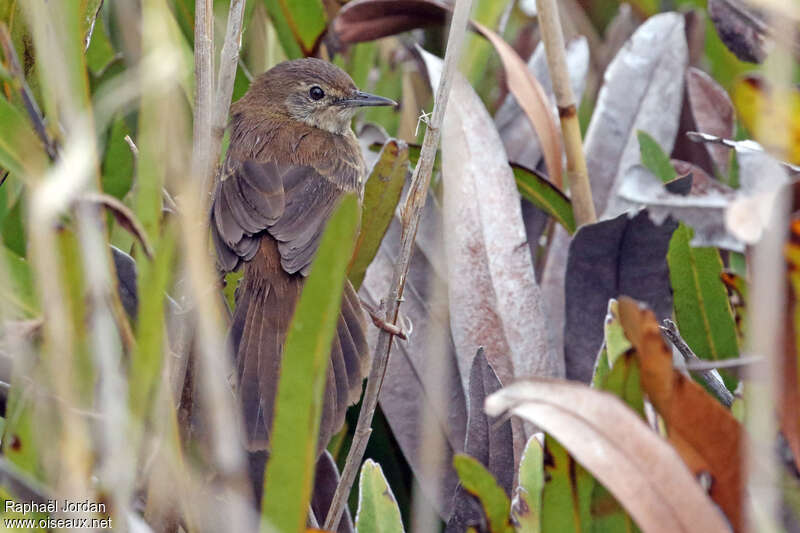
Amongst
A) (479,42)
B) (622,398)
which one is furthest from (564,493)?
(479,42)

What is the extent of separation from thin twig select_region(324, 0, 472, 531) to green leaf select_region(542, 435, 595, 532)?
42cm

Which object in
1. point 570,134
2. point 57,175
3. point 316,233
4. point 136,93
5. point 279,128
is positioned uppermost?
point 279,128

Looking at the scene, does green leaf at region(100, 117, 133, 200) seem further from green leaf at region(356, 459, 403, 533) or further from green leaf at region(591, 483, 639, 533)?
green leaf at region(591, 483, 639, 533)

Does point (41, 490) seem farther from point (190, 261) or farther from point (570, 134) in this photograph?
point (570, 134)

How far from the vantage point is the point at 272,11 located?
10.7 feet

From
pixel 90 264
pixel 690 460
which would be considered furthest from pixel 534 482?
pixel 90 264

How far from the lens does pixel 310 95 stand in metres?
3.73

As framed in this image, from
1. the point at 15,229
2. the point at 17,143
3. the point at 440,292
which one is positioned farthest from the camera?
the point at 440,292

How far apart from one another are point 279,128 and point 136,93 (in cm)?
228

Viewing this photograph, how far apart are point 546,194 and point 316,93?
1181mm

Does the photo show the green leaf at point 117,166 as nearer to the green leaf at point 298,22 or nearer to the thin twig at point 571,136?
the green leaf at point 298,22

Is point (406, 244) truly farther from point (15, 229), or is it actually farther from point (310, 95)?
point (310, 95)

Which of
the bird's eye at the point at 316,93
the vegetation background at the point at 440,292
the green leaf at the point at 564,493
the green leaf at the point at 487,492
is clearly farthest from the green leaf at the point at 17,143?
the bird's eye at the point at 316,93

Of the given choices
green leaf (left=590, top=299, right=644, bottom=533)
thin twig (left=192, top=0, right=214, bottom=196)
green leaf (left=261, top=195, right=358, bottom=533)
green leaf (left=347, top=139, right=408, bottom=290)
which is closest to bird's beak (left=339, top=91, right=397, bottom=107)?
green leaf (left=347, top=139, right=408, bottom=290)
